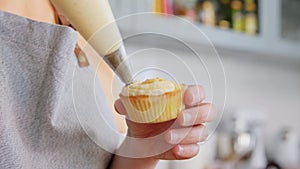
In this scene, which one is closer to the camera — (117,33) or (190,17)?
(117,33)

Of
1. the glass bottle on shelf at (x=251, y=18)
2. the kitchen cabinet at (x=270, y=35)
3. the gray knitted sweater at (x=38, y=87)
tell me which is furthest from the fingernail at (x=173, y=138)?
the glass bottle on shelf at (x=251, y=18)

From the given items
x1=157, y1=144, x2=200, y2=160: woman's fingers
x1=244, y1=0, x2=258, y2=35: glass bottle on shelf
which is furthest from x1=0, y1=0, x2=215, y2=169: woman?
x1=244, y1=0, x2=258, y2=35: glass bottle on shelf

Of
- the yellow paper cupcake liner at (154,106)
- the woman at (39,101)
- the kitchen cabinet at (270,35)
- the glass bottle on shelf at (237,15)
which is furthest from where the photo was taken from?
the glass bottle on shelf at (237,15)

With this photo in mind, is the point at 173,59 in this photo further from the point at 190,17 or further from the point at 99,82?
the point at 190,17

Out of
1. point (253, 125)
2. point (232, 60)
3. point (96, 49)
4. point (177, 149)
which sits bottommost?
point (253, 125)

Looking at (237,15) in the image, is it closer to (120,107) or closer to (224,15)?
(224,15)

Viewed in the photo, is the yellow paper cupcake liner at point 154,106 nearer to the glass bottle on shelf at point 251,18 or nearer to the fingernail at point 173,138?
the fingernail at point 173,138

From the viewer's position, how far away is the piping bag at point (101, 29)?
462mm

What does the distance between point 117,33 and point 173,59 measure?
7 centimetres

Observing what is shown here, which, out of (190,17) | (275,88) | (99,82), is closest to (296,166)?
(275,88)

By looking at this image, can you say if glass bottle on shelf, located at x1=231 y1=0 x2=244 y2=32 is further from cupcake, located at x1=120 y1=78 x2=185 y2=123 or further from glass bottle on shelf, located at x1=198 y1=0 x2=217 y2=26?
cupcake, located at x1=120 y1=78 x2=185 y2=123

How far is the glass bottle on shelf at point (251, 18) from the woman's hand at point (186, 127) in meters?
1.25

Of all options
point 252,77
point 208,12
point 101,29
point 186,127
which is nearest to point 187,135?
point 186,127

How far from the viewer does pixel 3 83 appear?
51 centimetres
